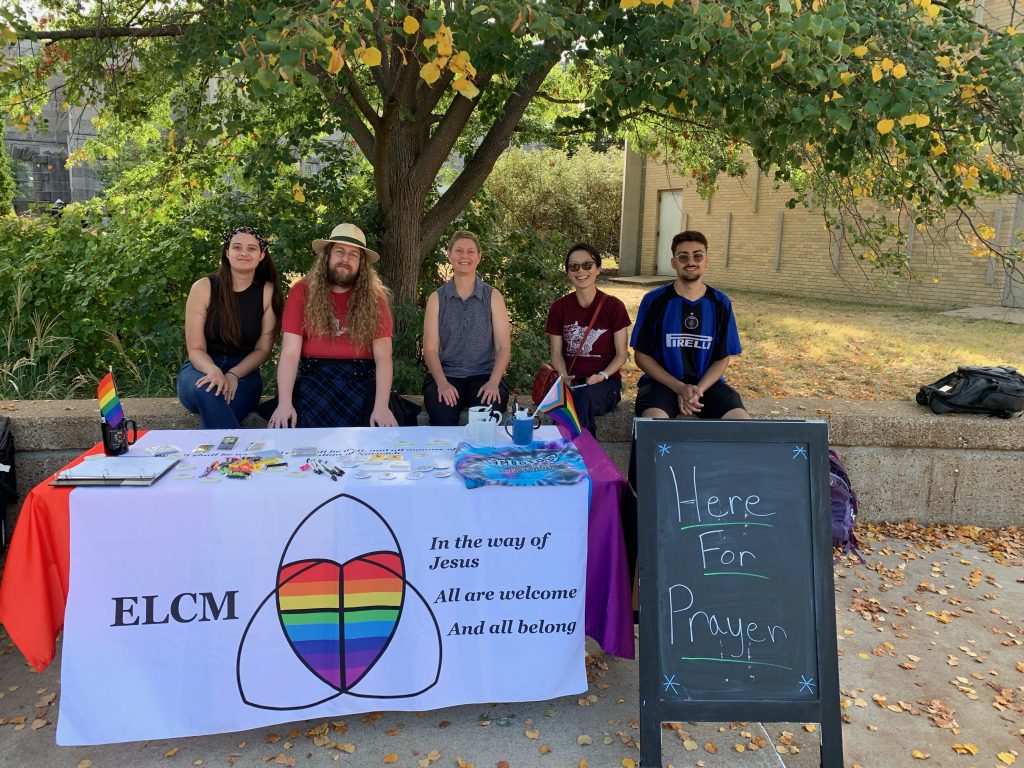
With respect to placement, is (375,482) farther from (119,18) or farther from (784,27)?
(119,18)

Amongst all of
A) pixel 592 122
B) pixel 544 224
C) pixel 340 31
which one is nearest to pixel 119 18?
pixel 592 122

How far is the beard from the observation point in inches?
156

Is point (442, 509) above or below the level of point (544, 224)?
below

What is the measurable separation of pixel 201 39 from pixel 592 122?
262 cm

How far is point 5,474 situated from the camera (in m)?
3.62

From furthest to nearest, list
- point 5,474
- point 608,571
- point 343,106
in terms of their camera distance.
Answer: point 343,106 < point 5,474 < point 608,571

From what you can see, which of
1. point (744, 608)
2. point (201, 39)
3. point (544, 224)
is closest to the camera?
point (744, 608)

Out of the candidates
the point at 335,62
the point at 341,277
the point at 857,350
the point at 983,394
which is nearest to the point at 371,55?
the point at 335,62

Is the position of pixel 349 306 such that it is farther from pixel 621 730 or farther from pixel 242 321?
pixel 621 730

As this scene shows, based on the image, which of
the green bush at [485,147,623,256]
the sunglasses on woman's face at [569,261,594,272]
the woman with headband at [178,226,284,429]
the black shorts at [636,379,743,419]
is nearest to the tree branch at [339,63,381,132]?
the woman with headband at [178,226,284,429]

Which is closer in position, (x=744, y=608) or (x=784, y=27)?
(x=744, y=608)

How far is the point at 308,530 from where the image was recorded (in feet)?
8.57

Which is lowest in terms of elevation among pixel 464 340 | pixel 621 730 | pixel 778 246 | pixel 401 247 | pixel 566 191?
pixel 621 730

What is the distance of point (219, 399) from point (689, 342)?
255cm
